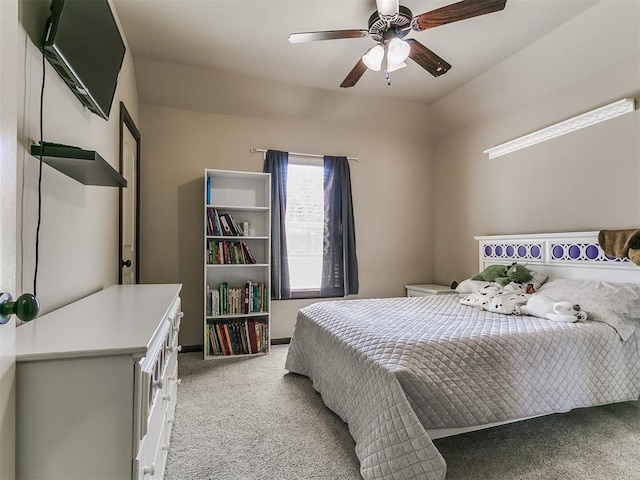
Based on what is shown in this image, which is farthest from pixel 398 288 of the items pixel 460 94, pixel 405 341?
pixel 405 341

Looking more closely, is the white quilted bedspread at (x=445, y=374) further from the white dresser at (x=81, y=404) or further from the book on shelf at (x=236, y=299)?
the book on shelf at (x=236, y=299)

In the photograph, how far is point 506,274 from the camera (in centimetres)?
308

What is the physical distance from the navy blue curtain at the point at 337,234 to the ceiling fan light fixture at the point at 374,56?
1695 millimetres

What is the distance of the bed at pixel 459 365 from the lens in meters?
1.54

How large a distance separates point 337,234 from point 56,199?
2878mm

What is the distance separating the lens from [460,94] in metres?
3.73

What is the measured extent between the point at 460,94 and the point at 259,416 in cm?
369

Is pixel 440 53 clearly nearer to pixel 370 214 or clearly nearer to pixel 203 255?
pixel 370 214

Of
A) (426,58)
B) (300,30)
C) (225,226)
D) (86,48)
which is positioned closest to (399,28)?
(426,58)

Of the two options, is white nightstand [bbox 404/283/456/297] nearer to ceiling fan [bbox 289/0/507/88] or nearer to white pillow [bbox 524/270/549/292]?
white pillow [bbox 524/270/549/292]

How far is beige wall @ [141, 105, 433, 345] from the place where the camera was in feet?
11.4

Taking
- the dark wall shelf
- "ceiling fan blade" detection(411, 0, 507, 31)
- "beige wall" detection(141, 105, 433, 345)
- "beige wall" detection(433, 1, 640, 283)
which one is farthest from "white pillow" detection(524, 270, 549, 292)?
the dark wall shelf

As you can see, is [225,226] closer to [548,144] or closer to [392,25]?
[392,25]

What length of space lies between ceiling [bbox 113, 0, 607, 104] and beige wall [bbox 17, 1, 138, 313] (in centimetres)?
104
